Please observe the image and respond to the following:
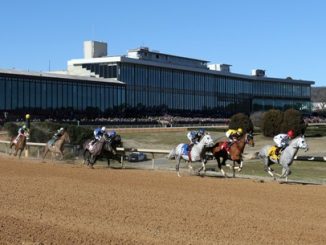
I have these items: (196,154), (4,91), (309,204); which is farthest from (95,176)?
(4,91)

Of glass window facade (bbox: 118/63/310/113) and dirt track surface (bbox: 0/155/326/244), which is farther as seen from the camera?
glass window facade (bbox: 118/63/310/113)

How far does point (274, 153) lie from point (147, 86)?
74607 mm

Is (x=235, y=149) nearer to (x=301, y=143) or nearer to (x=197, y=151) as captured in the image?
(x=197, y=151)

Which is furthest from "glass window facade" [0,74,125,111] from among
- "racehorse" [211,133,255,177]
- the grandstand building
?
"racehorse" [211,133,255,177]

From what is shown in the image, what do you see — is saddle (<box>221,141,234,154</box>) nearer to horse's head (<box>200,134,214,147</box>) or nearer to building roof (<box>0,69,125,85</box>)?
horse's head (<box>200,134,214,147</box>)

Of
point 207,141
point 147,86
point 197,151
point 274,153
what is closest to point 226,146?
point 207,141

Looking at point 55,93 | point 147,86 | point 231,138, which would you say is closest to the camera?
point 231,138

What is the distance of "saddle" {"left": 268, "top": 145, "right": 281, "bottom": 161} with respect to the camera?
20016mm

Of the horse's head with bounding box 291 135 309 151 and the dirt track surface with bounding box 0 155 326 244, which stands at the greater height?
the horse's head with bounding box 291 135 309 151

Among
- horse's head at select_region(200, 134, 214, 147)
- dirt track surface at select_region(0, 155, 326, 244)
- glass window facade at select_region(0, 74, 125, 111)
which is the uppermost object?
glass window facade at select_region(0, 74, 125, 111)

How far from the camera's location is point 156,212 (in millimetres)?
11805

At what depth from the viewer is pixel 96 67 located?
297 feet

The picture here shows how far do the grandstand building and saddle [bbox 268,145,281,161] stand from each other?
5138cm

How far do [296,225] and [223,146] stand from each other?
34.0 feet
